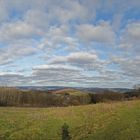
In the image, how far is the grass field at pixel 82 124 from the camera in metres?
37.2

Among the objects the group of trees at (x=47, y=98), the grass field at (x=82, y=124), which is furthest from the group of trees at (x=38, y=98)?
the grass field at (x=82, y=124)

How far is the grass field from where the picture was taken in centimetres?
3725

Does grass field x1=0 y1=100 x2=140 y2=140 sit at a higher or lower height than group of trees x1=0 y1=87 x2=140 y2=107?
lower

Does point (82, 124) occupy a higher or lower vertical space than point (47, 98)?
lower

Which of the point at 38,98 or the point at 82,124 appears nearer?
the point at 82,124

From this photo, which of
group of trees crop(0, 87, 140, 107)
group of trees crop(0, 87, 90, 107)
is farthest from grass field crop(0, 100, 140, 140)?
group of trees crop(0, 87, 90, 107)

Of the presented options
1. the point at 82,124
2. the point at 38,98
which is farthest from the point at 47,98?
the point at 82,124

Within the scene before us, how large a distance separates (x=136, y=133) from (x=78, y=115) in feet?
39.2

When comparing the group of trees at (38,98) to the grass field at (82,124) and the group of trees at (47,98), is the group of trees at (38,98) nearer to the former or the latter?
the group of trees at (47,98)

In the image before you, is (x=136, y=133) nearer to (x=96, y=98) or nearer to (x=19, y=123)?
(x=19, y=123)

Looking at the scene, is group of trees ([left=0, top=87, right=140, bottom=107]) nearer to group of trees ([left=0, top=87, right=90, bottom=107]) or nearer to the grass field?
group of trees ([left=0, top=87, right=90, bottom=107])

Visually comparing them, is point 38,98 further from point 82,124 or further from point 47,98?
point 82,124

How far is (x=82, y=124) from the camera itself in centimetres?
4156

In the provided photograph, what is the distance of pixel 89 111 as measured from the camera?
47.8 meters
